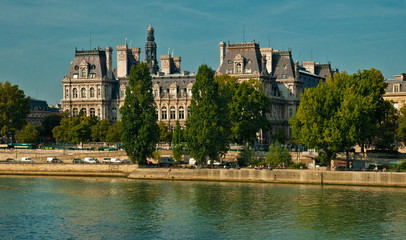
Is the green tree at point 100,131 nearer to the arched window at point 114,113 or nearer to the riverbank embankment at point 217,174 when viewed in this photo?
the arched window at point 114,113

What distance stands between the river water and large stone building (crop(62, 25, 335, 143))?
54.0 metres

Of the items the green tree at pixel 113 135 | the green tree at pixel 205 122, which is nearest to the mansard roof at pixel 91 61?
the green tree at pixel 113 135

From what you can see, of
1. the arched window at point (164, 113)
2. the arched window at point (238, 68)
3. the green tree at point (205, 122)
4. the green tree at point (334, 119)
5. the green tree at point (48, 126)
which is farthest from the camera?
the arched window at point (164, 113)

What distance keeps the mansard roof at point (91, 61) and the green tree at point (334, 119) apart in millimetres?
60504

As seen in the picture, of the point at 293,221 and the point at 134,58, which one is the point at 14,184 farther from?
the point at 134,58

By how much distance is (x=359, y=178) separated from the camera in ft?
285

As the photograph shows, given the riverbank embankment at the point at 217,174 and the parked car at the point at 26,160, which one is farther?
the parked car at the point at 26,160

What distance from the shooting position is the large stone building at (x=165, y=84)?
14438 cm

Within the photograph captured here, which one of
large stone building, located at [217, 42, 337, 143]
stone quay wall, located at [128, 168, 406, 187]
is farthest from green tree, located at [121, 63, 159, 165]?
large stone building, located at [217, 42, 337, 143]

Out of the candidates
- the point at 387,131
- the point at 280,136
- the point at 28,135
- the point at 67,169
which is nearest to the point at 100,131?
the point at 28,135

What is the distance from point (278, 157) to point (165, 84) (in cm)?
5307

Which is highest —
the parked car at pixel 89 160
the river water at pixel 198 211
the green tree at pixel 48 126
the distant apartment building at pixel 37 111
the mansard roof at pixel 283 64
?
the mansard roof at pixel 283 64

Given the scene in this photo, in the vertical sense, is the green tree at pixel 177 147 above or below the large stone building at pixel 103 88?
below

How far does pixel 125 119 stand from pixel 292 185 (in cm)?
2346
